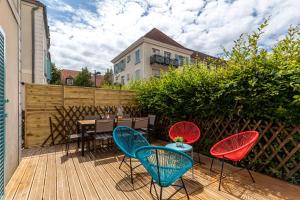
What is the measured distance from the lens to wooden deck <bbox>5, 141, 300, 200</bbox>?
7.43 feet

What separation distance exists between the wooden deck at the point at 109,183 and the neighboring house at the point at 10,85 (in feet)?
1.21

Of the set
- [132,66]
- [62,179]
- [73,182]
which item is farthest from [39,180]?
[132,66]

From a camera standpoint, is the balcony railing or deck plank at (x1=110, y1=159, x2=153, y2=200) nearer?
deck plank at (x1=110, y1=159, x2=153, y2=200)

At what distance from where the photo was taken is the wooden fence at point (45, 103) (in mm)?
4535

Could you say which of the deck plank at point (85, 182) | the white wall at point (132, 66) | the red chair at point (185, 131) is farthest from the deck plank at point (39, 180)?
the white wall at point (132, 66)

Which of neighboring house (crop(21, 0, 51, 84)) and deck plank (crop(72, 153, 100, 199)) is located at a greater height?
neighboring house (crop(21, 0, 51, 84))

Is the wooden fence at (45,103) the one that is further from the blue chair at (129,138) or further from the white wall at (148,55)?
the white wall at (148,55)

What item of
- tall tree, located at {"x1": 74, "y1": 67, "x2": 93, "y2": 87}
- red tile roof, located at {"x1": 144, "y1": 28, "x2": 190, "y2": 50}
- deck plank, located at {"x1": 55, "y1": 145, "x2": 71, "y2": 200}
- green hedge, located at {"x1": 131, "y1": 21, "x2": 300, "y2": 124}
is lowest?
deck plank, located at {"x1": 55, "y1": 145, "x2": 71, "y2": 200}

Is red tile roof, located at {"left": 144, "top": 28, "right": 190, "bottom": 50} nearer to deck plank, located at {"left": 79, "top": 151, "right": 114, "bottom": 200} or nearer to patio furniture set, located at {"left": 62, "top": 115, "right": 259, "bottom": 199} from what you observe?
patio furniture set, located at {"left": 62, "top": 115, "right": 259, "bottom": 199}

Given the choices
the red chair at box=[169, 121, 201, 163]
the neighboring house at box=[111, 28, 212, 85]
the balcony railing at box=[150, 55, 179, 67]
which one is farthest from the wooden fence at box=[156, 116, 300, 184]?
the balcony railing at box=[150, 55, 179, 67]

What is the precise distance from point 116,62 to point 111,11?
572 inches

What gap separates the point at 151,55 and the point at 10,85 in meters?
13.2

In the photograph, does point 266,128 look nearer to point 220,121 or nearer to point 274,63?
point 220,121

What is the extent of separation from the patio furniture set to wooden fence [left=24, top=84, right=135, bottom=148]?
1080 mm
